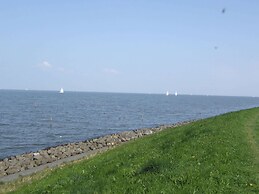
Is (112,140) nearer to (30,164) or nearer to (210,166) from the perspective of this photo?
(30,164)

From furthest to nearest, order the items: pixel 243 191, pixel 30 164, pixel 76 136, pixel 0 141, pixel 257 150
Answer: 1. pixel 76 136
2. pixel 0 141
3. pixel 30 164
4. pixel 257 150
5. pixel 243 191

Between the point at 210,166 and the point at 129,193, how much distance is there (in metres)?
4.05

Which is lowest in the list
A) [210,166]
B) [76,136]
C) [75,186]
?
[76,136]

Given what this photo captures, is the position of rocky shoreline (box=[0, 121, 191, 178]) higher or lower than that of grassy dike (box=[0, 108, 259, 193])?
lower

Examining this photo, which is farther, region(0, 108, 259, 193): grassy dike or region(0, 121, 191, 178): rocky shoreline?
region(0, 121, 191, 178): rocky shoreline

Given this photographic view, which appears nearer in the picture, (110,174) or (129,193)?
(129,193)

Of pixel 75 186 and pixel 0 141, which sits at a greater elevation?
pixel 75 186

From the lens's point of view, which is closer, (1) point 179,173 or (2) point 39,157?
(1) point 179,173

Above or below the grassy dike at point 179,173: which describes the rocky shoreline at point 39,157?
below

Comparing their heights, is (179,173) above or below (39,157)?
above

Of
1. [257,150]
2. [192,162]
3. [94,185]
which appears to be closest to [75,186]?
[94,185]

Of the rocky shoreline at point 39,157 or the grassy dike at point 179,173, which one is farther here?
the rocky shoreline at point 39,157

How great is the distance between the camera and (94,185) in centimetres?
1556

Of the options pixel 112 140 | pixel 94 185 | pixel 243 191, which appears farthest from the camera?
pixel 112 140
